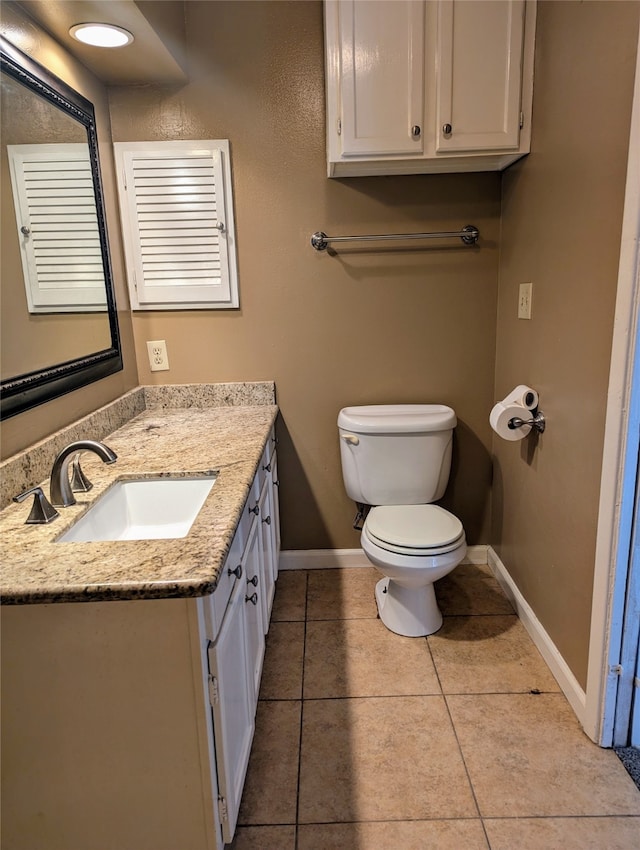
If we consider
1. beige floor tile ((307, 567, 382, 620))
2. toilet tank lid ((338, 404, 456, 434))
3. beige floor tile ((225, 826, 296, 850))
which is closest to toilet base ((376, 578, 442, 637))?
beige floor tile ((307, 567, 382, 620))

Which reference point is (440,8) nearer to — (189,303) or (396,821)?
(189,303)

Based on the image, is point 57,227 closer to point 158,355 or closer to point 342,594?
point 158,355

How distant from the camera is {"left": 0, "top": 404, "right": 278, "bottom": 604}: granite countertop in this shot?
92 centimetres

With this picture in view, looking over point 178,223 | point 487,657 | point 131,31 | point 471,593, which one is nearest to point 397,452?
point 471,593

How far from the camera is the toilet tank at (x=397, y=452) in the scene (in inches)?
86.3

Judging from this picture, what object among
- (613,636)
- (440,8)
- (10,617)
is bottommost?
(613,636)

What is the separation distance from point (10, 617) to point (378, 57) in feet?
6.45

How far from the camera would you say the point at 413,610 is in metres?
2.06

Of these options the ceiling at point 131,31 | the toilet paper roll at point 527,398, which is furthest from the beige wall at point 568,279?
the ceiling at point 131,31

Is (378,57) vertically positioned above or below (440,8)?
below

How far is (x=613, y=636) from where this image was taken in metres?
1.46

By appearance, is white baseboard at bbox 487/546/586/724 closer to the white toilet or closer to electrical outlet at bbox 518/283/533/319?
the white toilet

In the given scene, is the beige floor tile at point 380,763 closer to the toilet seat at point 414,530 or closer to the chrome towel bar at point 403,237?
the toilet seat at point 414,530

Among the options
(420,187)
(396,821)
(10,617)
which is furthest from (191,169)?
(396,821)
